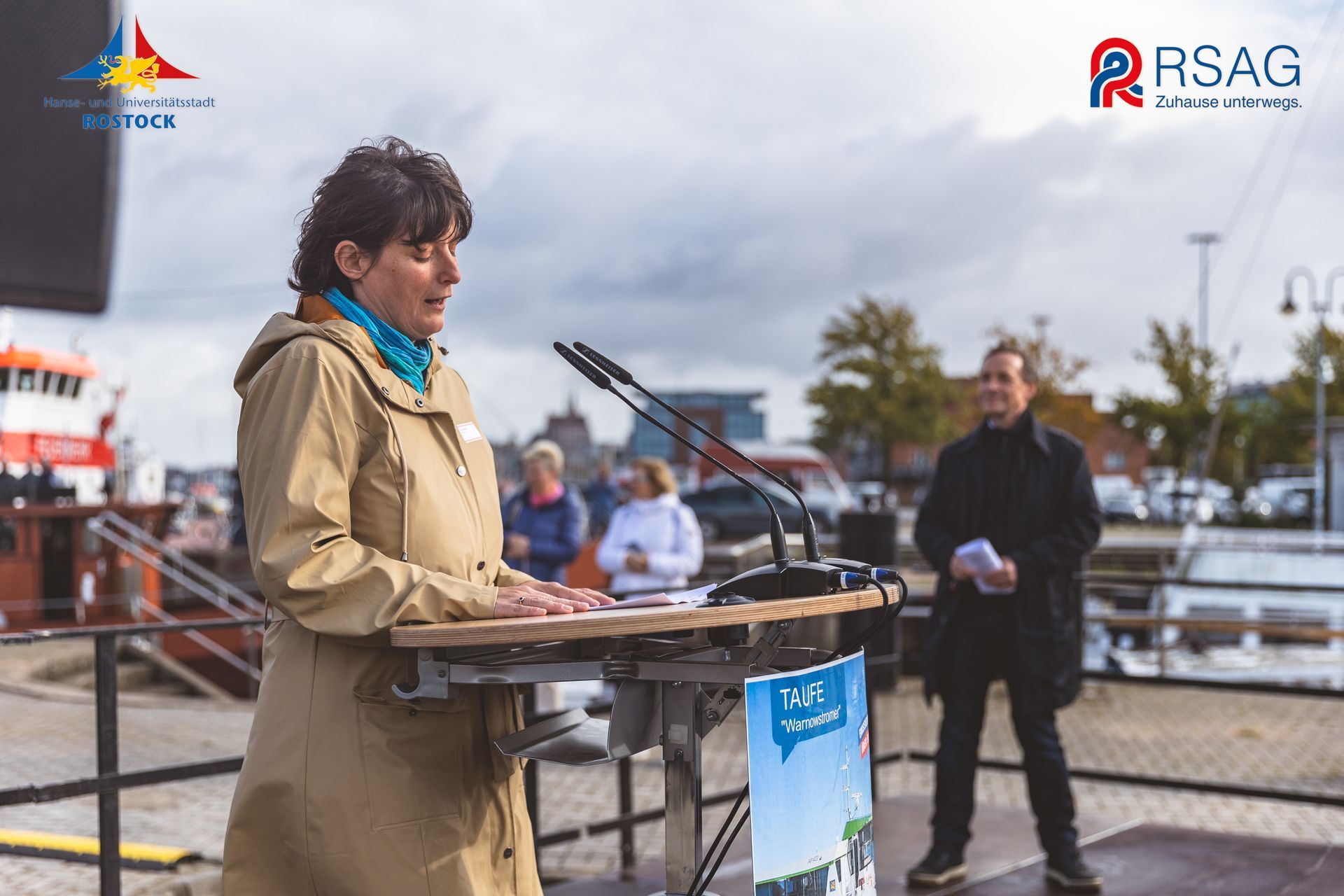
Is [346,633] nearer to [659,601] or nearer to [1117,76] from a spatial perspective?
[659,601]

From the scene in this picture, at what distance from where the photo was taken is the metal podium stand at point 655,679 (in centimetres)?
215

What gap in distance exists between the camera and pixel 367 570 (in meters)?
2.06

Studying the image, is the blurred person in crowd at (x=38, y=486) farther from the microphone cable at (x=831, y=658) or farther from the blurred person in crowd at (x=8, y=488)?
the microphone cable at (x=831, y=658)

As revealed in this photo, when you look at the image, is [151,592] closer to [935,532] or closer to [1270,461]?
[935,532]

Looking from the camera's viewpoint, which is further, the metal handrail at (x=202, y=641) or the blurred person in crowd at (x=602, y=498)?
the blurred person in crowd at (x=602, y=498)

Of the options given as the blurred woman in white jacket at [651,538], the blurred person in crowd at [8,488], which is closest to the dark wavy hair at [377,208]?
the blurred woman in white jacket at [651,538]

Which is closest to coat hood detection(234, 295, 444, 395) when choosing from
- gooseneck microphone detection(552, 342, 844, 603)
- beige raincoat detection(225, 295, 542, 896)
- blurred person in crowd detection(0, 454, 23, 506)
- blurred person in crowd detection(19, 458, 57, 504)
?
beige raincoat detection(225, 295, 542, 896)

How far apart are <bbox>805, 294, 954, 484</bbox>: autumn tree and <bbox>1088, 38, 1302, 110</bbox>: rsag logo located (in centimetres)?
3205

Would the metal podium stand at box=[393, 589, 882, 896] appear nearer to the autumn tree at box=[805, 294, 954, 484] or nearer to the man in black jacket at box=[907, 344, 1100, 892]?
the man in black jacket at box=[907, 344, 1100, 892]

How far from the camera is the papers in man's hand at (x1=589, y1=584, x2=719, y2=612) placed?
214cm

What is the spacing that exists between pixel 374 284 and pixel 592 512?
15749 millimetres

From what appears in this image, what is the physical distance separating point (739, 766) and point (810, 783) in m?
6.83

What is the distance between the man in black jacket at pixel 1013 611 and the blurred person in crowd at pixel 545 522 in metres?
3.44

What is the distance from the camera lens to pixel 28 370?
701 inches
